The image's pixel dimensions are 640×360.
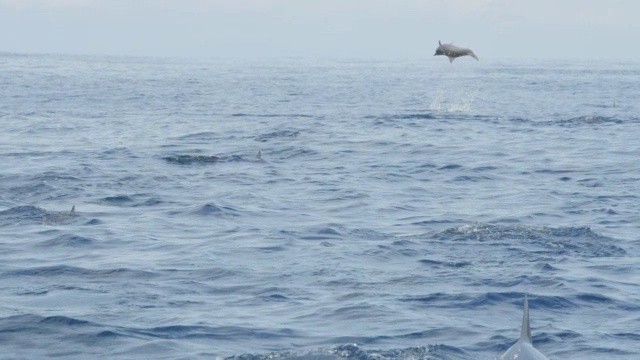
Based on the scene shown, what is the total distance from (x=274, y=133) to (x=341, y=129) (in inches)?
125

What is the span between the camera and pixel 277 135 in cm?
3597

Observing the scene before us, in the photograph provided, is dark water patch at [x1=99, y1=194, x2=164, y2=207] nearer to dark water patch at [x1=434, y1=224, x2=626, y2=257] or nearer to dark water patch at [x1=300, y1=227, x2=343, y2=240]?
dark water patch at [x1=300, y1=227, x2=343, y2=240]

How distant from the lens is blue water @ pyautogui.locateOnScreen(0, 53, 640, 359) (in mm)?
12695

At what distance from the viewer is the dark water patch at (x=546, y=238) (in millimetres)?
17359

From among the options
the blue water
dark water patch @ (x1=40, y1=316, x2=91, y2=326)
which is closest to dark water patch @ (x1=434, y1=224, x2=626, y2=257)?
the blue water

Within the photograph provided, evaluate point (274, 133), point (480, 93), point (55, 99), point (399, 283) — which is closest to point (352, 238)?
point (399, 283)

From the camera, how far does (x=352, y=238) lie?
1842 centimetres

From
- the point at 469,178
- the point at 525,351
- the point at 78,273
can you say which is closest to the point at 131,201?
the point at 78,273

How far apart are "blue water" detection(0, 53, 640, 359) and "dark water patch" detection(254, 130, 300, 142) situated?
0.14m

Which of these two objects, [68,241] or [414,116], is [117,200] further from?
[414,116]

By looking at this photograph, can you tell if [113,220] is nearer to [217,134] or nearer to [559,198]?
[559,198]

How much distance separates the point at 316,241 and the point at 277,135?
58.9ft

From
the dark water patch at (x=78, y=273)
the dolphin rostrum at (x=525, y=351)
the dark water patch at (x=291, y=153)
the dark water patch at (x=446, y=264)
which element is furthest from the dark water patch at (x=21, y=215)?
the dolphin rostrum at (x=525, y=351)

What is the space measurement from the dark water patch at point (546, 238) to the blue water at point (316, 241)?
0.05 m
